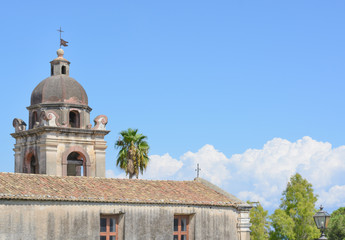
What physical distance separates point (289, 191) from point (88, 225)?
24.5 m

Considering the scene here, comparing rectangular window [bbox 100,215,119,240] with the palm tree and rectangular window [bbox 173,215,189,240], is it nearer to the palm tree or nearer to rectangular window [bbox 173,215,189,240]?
rectangular window [bbox 173,215,189,240]

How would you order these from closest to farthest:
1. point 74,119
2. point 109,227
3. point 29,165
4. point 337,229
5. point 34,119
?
point 109,227
point 29,165
point 34,119
point 74,119
point 337,229

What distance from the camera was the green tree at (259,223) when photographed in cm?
5431

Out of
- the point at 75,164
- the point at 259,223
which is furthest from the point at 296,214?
the point at 75,164

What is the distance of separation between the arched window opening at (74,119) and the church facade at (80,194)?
0.20ft

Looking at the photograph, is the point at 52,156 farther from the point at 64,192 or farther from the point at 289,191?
the point at 289,191

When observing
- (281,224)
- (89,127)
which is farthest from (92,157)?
(281,224)

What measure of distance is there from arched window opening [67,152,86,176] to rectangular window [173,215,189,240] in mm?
8466

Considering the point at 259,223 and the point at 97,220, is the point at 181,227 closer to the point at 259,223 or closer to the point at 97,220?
the point at 97,220

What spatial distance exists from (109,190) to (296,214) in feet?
73.7

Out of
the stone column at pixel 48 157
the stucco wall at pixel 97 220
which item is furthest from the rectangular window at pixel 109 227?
the stone column at pixel 48 157

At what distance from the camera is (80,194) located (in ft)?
94.8

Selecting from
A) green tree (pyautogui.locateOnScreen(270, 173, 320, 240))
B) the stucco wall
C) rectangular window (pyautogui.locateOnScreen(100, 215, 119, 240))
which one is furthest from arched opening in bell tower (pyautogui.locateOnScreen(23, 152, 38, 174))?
green tree (pyautogui.locateOnScreen(270, 173, 320, 240))

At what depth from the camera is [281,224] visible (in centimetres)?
4819
